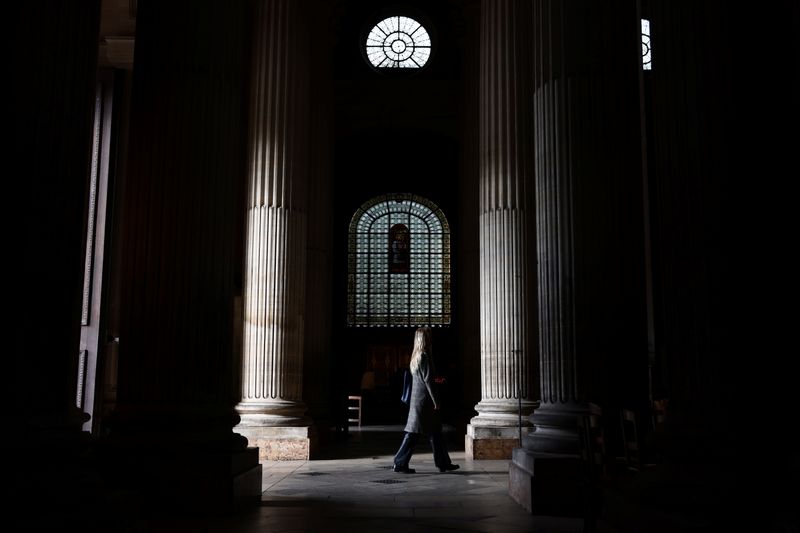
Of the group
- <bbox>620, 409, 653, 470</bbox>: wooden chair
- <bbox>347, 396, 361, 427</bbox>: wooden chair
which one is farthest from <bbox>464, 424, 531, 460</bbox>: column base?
<bbox>620, 409, 653, 470</bbox>: wooden chair

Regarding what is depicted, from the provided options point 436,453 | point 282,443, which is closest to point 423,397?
point 436,453

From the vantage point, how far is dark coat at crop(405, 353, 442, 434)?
973 cm

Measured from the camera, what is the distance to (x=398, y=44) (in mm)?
30797

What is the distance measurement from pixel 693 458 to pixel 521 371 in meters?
7.64

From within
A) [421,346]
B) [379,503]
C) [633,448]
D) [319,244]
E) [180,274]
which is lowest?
[379,503]

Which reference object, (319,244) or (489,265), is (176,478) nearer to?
(489,265)

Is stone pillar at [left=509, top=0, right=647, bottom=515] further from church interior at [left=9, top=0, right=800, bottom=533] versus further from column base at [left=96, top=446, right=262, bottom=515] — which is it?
column base at [left=96, top=446, right=262, bottom=515]

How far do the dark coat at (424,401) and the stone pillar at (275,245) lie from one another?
126 inches

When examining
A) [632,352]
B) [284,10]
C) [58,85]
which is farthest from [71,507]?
[284,10]

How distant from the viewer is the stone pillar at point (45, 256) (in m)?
3.86

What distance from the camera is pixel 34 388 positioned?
12.9 feet

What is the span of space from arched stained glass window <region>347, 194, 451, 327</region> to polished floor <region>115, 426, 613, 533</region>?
70.7ft

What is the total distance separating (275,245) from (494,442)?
4.83 meters

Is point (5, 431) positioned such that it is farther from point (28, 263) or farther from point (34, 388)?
point (28, 263)
